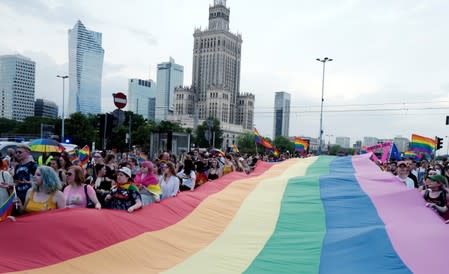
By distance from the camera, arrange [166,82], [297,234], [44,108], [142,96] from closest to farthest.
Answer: [297,234] < [44,108] < [142,96] < [166,82]

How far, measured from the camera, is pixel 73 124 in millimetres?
62812

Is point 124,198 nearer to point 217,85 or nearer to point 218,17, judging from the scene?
point 217,85

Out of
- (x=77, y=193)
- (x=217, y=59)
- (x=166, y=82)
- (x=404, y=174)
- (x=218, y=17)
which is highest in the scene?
(x=218, y=17)

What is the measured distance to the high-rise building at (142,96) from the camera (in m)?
147

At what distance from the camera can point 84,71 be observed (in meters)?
125

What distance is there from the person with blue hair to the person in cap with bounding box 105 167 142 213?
0.99 m

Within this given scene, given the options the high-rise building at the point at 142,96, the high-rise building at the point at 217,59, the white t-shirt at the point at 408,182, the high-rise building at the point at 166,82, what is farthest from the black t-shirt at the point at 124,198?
the high-rise building at the point at 166,82

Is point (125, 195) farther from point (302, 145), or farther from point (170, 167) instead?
point (302, 145)

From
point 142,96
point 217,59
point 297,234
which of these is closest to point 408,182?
point 297,234

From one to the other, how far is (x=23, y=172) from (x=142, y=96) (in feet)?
490

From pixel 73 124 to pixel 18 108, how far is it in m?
61.5

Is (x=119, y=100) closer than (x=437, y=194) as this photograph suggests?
No

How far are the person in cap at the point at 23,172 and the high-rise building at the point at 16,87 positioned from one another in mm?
114852

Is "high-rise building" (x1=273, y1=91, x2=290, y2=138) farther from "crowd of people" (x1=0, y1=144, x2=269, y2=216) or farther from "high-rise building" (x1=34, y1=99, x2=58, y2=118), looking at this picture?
"crowd of people" (x1=0, y1=144, x2=269, y2=216)
